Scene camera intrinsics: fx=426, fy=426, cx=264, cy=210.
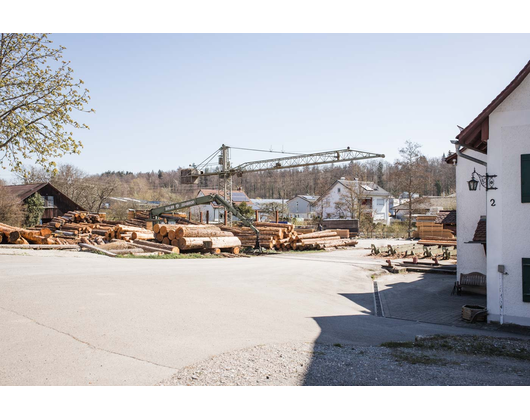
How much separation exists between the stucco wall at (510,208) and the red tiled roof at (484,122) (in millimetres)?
149

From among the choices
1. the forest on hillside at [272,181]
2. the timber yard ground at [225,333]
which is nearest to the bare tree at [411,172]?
the forest on hillside at [272,181]

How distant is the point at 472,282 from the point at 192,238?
13.9 m

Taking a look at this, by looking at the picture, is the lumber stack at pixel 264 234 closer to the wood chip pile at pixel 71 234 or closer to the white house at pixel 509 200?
the wood chip pile at pixel 71 234

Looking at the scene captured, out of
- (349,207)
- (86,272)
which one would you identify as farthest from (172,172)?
(86,272)

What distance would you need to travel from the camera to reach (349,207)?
52.3 m

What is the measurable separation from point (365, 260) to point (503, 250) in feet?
43.6

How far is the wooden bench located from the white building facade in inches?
148

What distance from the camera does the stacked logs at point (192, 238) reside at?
22609 millimetres

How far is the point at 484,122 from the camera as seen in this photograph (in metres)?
10.7

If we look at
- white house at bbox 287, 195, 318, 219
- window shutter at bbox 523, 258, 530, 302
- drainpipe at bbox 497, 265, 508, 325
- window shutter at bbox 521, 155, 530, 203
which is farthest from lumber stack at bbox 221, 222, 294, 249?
white house at bbox 287, 195, 318, 219

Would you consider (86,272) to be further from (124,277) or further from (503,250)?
(503,250)

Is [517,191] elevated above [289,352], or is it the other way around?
[517,191]

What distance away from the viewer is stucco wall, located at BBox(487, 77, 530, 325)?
10047 mm

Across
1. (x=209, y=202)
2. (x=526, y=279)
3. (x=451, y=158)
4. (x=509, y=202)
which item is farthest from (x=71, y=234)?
(x=526, y=279)
